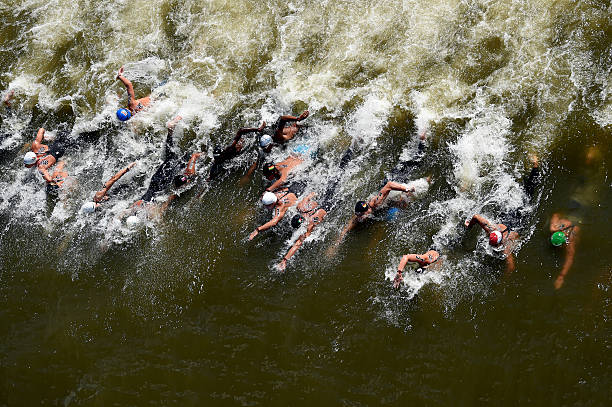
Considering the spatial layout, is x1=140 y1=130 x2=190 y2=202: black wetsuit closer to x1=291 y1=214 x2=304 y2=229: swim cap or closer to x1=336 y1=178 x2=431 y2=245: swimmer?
x1=291 y1=214 x2=304 y2=229: swim cap

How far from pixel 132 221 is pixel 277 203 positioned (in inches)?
164

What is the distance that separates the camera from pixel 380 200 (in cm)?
1218

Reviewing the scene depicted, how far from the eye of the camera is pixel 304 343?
11461mm

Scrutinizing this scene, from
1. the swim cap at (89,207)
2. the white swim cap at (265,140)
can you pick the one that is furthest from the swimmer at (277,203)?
the swim cap at (89,207)

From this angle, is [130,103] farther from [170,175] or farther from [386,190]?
[386,190]

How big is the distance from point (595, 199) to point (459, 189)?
10.4 ft

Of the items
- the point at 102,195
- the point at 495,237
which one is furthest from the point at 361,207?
the point at 102,195

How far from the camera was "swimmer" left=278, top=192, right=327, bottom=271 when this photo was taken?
12.3 meters

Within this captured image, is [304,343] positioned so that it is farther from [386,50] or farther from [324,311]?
[386,50]

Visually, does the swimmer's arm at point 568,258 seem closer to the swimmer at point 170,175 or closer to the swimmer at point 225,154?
the swimmer at point 225,154

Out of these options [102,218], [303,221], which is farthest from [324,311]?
[102,218]

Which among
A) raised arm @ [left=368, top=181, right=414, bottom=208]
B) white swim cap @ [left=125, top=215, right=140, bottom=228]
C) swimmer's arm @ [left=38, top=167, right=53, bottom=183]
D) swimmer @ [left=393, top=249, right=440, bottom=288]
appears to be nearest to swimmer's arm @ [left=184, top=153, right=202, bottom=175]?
white swim cap @ [left=125, top=215, right=140, bottom=228]

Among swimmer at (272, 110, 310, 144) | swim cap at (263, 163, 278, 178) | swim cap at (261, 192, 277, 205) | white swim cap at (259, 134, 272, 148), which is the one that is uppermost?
swimmer at (272, 110, 310, 144)

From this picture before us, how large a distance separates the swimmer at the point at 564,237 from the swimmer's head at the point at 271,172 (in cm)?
703
